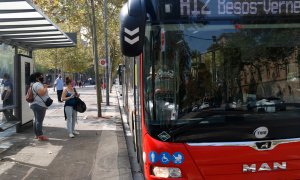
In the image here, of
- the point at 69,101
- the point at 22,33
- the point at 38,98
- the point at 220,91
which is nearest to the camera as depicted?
the point at 220,91

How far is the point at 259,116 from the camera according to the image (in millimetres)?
4184

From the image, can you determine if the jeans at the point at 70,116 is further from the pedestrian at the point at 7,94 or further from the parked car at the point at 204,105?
the parked car at the point at 204,105

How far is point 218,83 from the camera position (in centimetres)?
424

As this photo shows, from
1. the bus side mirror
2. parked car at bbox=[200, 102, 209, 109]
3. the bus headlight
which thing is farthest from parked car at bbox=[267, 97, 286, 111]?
the bus side mirror

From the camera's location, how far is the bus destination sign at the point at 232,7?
4.25 m

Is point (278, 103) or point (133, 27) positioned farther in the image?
point (278, 103)

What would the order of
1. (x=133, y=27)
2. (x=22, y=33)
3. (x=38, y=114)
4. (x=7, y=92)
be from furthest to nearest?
(x=7, y=92), (x=22, y=33), (x=38, y=114), (x=133, y=27)

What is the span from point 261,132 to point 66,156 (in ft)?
16.6

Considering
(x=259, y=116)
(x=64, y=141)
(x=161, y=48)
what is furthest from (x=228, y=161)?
(x=64, y=141)

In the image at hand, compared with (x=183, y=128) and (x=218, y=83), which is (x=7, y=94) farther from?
(x=218, y=83)

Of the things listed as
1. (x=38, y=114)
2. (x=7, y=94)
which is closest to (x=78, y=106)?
(x=38, y=114)

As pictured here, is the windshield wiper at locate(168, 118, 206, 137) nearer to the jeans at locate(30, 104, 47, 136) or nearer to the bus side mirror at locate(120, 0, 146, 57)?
the bus side mirror at locate(120, 0, 146, 57)

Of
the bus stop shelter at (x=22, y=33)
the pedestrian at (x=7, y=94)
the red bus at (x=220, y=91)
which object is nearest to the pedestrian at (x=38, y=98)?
the bus stop shelter at (x=22, y=33)

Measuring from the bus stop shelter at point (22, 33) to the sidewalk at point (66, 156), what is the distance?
835 mm
